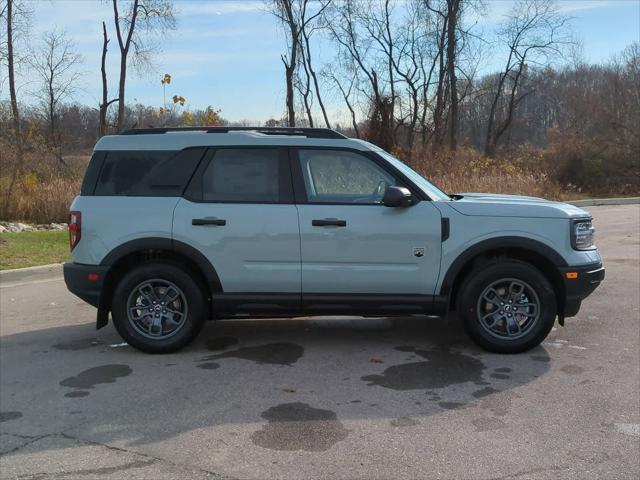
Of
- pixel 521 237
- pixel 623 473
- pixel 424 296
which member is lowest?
pixel 623 473

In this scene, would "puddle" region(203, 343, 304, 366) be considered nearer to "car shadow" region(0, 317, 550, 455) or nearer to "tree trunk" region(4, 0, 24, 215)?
"car shadow" region(0, 317, 550, 455)

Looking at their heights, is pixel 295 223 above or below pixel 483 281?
above

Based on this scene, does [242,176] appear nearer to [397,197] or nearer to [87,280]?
[397,197]

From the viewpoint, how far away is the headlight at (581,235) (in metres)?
5.23

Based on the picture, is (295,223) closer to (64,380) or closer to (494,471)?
(64,380)

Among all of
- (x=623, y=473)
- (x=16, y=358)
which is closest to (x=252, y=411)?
(x=623, y=473)

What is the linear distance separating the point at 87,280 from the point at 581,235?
4476mm

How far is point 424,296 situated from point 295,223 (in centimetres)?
131

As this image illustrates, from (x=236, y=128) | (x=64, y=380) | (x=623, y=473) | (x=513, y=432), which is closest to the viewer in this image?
(x=623, y=473)

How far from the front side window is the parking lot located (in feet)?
4.74

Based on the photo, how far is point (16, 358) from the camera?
553cm

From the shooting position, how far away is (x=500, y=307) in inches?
211

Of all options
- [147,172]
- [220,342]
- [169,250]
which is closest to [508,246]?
[220,342]

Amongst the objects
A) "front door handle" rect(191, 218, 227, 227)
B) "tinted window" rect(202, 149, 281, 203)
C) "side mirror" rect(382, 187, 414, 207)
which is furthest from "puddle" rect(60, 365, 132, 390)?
"side mirror" rect(382, 187, 414, 207)
